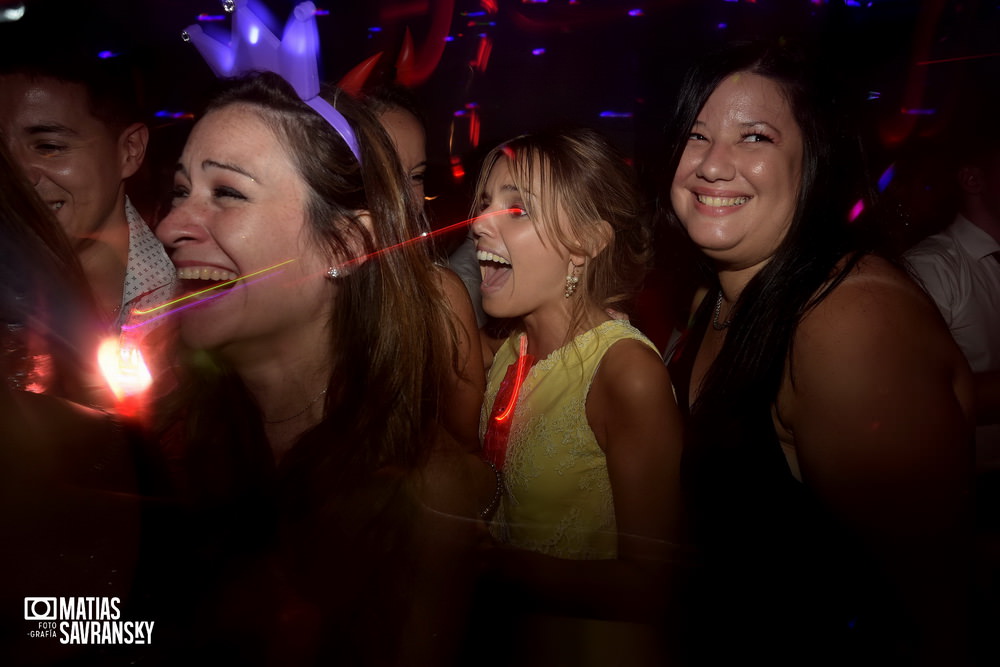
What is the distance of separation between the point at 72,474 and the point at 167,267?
1.51 meters

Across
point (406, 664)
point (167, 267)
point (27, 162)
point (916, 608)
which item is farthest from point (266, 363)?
point (916, 608)

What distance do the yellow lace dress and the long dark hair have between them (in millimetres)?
230

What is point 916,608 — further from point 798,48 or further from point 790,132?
point 798,48

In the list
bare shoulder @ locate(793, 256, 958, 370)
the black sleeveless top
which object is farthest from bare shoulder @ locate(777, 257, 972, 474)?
the black sleeveless top

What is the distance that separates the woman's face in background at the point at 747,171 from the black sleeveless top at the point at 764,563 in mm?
429

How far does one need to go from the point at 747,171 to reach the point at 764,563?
3.29ft

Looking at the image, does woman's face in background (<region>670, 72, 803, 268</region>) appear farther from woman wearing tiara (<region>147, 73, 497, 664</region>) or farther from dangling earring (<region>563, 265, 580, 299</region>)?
woman wearing tiara (<region>147, 73, 497, 664</region>)

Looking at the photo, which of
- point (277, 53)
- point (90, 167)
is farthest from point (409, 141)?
point (90, 167)

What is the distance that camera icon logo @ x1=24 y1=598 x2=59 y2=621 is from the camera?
2.56 ft

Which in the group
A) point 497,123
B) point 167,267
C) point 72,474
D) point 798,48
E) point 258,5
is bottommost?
point 72,474

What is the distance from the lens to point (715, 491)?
1.42 meters

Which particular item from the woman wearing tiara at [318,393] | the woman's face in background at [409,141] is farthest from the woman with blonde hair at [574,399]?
the woman's face in background at [409,141]

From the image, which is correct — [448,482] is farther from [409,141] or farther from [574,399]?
[409,141]

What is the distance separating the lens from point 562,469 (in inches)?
60.9
